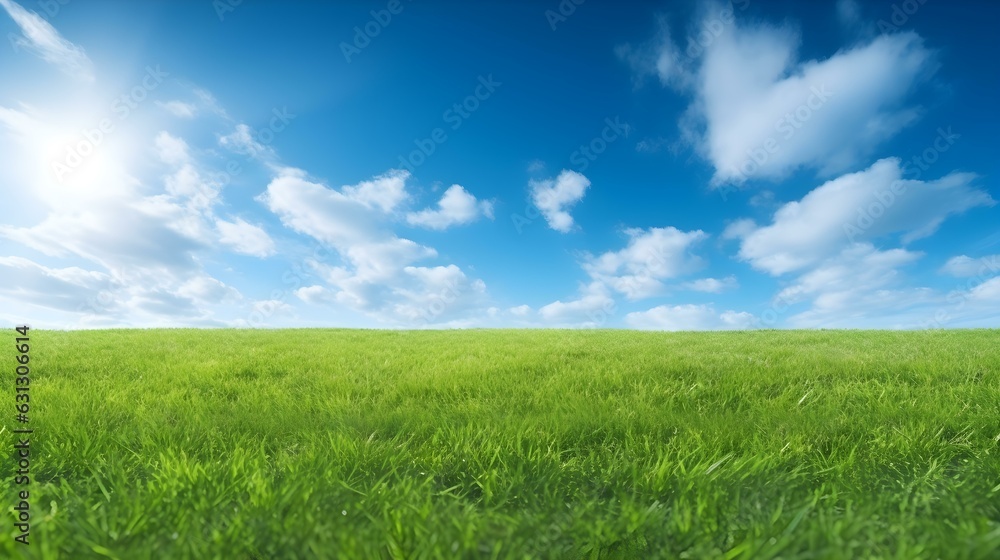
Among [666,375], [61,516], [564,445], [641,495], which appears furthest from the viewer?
[666,375]

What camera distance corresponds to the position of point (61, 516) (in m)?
2.23

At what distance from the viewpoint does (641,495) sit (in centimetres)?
273

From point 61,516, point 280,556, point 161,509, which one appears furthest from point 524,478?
point 61,516

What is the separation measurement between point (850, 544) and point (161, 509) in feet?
10.6

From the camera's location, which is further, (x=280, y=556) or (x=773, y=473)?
(x=773, y=473)

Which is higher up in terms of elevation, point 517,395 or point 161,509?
point 517,395

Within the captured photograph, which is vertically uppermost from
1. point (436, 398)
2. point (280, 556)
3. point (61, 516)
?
point (436, 398)

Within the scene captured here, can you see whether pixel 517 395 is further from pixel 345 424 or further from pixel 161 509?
pixel 161 509

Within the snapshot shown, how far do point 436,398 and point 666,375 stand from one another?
315 centimetres

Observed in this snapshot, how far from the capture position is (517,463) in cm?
324

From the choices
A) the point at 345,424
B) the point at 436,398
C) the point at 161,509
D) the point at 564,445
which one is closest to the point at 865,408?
the point at 564,445

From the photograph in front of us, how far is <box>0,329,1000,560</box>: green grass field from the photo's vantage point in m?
2.08

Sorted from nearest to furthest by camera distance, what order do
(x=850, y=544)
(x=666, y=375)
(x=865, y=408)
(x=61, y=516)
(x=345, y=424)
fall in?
(x=850, y=544)
(x=61, y=516)
(x=345, y=424)
(x=865, y=408)
(x=666, y=375)

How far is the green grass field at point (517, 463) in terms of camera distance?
2.08 m
